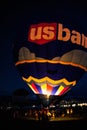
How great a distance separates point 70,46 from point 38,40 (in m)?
2.14

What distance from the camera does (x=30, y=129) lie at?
13.2 meters

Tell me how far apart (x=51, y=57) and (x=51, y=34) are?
1.63 meters

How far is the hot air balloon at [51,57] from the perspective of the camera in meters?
Answer: 22.3

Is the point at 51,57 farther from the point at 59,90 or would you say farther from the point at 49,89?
the point at 59,90

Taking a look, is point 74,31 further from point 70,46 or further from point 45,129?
point 45,129

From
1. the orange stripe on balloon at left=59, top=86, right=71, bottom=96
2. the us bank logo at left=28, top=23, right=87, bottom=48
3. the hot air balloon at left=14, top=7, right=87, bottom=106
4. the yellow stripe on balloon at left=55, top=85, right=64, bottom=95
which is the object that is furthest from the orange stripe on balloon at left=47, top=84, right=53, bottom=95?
the us bank logo at left=28, top=23, right=87, bottom=48

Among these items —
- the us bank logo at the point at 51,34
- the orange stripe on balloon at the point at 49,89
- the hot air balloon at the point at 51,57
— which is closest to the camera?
the orange stripe on balloon at the point at 49,89

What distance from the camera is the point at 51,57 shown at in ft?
72.7

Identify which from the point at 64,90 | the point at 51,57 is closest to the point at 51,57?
the point at 51,57

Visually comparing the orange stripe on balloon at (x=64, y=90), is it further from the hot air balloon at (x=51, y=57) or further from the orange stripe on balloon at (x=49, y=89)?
the orange stripe on balloon at (x=49, y=89)

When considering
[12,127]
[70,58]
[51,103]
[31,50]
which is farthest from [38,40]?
A: [12,127]

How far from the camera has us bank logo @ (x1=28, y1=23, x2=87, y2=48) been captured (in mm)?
22672

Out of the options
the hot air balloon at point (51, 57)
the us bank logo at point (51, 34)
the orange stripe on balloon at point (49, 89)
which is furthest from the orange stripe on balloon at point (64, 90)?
the us bank logo at point (51, 34)

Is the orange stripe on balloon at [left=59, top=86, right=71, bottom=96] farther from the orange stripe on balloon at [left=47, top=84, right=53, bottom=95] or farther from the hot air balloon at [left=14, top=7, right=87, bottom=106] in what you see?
the orange stripe on balloon at [left=47, top=84, right=53, bottom=95]
